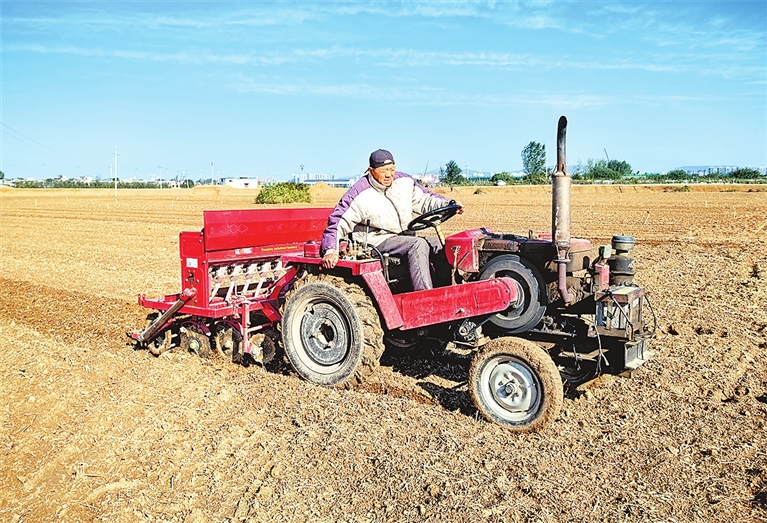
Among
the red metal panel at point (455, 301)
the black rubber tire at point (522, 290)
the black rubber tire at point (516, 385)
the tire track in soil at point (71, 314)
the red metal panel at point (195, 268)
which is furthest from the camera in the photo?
the tire track in soil at point (71, 314)

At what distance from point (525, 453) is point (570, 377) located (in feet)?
4.10

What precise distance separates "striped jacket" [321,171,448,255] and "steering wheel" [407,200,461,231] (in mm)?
147

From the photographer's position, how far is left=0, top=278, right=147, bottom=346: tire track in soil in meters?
8.20

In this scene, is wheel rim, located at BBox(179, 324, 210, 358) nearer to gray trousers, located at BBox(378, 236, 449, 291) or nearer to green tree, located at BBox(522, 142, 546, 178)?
gray trousers, located at BBox(378, 236, 449, 291)

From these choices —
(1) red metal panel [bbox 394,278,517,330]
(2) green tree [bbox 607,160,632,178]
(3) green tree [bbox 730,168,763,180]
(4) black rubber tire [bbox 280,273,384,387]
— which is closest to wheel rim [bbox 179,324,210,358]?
(4) black rubber tire [bbox 280,273,384,387]

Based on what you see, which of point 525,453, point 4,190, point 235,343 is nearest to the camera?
point 525,453

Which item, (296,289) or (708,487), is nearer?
(708,487)

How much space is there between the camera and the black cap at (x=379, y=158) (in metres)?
5.84

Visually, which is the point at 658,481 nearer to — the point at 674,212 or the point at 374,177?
the point at 374,177

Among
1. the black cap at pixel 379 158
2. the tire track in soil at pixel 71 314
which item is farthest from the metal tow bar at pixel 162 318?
the black cap at pixel 379 158

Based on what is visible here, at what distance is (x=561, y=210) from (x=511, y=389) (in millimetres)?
1325

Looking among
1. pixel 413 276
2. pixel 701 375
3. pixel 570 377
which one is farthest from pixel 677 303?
pixel 413 276

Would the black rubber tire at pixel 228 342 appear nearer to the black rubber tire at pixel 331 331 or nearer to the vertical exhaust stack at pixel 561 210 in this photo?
the black rubber tire at pixel 331 331

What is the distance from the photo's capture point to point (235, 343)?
693 centimetres
